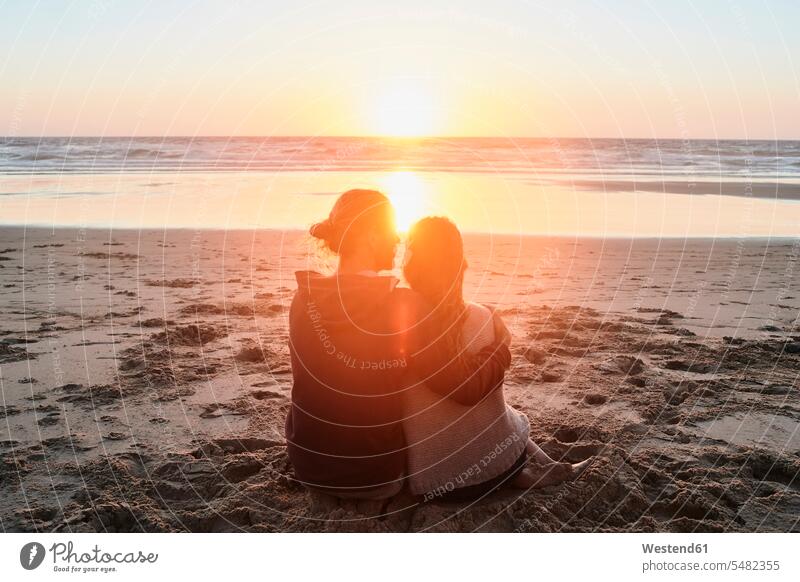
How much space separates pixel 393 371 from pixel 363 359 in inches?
7.7

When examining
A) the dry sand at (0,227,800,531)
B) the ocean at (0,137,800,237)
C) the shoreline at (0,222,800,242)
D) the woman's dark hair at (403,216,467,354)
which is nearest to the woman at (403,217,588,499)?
the woman's dark hair at (403,216,467,354)

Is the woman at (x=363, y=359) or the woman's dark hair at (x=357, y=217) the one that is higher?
the woman's dark hair at (x=357, y=217)

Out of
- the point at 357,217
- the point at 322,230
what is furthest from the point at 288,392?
the point at 357,217

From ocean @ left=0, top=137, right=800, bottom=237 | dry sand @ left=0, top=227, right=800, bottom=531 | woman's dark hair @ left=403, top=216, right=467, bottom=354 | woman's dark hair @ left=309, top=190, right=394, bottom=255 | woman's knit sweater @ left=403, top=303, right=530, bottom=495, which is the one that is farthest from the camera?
ocean @ left=0, top=137, right=800, bottom=237

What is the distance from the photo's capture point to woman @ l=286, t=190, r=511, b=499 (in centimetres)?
450

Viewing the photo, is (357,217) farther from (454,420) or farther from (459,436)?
(459,436)

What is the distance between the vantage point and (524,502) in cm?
511

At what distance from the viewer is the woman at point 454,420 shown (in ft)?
14.9

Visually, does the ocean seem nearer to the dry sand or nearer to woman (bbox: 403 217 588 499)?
the dry sand

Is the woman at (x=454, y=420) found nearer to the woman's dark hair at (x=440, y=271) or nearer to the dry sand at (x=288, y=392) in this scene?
the woman's dark hair at (x=440, y=271)

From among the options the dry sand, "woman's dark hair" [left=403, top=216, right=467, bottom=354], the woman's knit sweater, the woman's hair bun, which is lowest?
the dry sand

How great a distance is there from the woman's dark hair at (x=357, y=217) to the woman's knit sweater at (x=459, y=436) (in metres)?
0.74

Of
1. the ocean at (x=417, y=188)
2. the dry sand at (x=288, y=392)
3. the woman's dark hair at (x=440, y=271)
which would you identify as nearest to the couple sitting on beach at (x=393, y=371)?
the woman's dark hair at (x=440, y=271)
